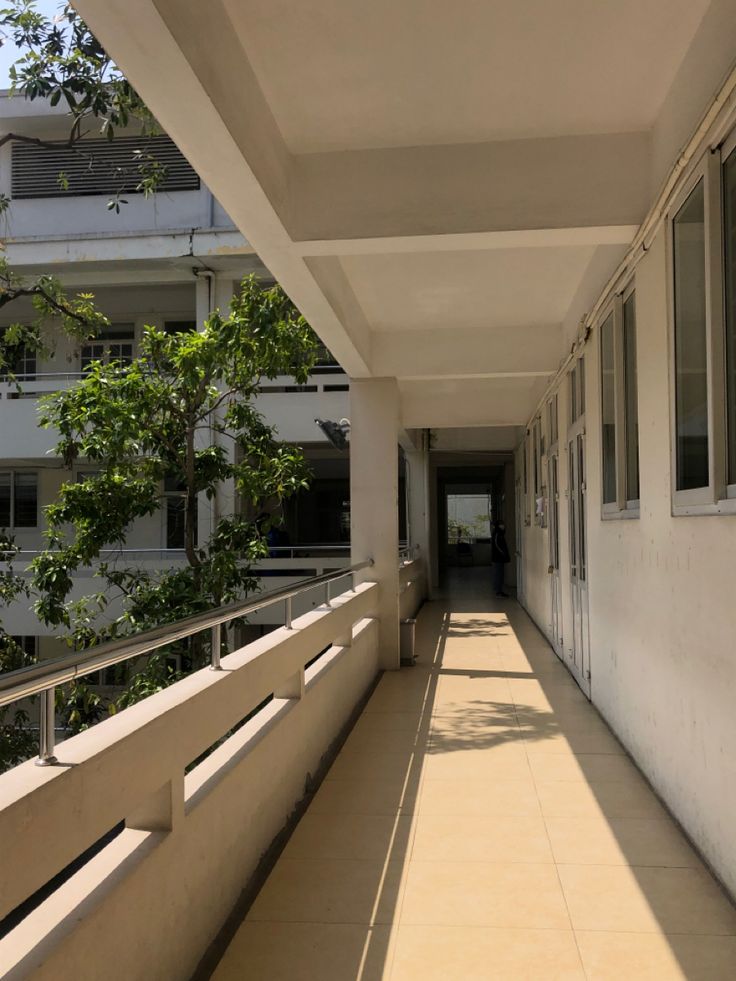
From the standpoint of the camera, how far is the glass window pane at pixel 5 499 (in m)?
16.5

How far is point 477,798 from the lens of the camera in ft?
15.5

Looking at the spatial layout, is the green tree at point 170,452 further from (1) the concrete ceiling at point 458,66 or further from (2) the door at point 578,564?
(1) the concrete ceiling at point 458,66

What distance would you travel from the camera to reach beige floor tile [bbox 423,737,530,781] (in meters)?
5.13

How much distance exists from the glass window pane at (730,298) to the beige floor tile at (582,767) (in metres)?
2.36

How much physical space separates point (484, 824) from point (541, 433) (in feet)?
23.4

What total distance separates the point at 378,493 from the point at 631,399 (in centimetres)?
395

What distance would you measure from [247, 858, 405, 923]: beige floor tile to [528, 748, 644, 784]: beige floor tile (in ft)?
5.25

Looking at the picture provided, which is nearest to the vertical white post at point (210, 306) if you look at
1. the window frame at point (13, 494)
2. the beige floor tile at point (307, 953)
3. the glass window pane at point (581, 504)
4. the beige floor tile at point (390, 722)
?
the window frame at point (13, 494)

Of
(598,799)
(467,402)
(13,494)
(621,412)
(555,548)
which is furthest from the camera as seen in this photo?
(13,494)

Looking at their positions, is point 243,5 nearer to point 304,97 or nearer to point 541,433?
point 304,97

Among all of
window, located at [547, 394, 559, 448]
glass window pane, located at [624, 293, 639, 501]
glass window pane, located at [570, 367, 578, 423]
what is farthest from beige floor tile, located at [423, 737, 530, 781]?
window, located at [547, 394, 559, 448]

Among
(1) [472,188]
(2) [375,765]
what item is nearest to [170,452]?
(2) [375,765]

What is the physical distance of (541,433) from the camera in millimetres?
10922

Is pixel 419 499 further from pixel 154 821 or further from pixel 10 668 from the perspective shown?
pixel 154 821
